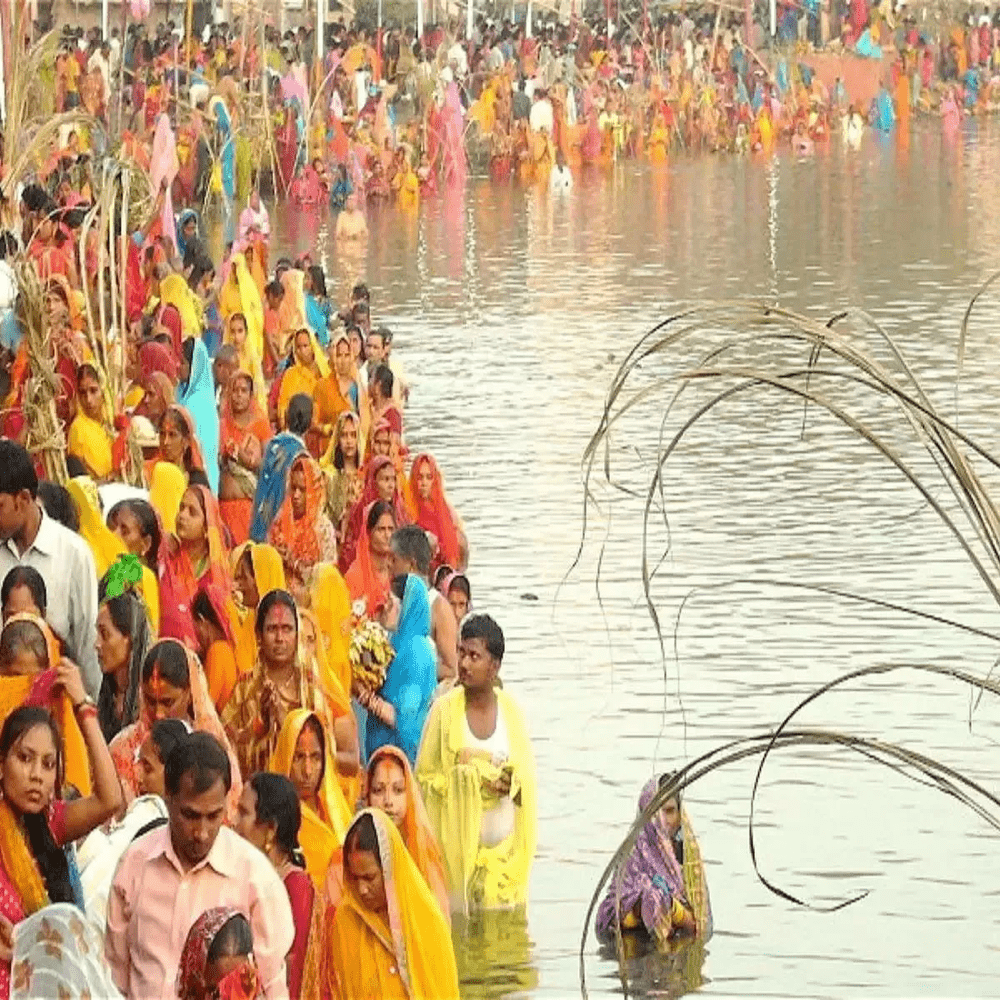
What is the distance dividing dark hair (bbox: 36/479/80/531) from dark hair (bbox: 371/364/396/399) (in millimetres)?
5305

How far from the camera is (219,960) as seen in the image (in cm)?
561

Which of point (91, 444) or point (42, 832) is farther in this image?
point (91, 444)

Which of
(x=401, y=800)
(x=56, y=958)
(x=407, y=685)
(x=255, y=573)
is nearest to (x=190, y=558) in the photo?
(x=255, y=573)

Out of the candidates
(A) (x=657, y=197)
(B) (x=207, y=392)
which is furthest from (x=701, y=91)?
(B) (x=207, y=392)

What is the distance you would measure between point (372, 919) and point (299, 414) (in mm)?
6548

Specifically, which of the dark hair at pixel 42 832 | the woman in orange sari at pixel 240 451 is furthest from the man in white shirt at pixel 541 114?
the dark hair at pixel 42 832

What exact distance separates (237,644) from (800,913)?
1.53 metres

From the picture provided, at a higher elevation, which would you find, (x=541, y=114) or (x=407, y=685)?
(x=407, y=685)

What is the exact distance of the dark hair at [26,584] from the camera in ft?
25.0

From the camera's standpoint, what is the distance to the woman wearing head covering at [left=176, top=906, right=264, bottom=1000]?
5582mm

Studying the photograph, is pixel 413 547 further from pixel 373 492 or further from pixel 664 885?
pixel 664 885

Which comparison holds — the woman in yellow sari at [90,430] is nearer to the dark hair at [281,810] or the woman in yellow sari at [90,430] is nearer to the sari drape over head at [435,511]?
the sari drape over head at [435,511]

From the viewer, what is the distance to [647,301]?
981 inches

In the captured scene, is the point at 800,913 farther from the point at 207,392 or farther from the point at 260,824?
the point at 207,392
